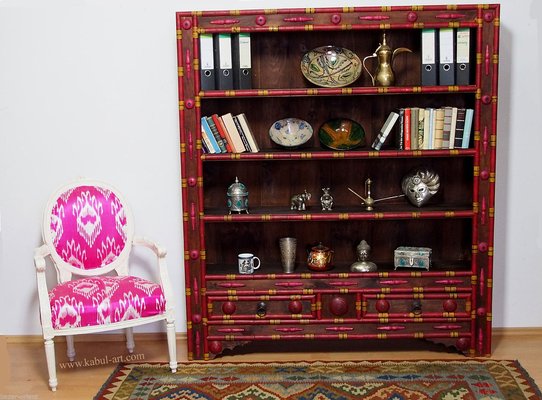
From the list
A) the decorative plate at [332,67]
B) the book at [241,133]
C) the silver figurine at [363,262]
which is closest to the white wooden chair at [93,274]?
the book at [241,133]

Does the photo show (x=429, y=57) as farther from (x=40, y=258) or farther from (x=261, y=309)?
(x=40, y=258)

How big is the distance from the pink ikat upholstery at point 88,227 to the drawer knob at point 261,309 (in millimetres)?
773

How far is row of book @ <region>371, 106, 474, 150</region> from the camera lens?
3.60 metres

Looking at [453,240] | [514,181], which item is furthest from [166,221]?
[514,181]

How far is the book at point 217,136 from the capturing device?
363 cm

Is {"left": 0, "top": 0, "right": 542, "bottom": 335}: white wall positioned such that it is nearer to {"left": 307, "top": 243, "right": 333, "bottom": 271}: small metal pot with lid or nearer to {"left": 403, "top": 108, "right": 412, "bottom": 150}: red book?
{"left": 403, "top": 108, "right": 412, "bottom": 150}: red book

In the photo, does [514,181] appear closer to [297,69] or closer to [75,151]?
[297,69]

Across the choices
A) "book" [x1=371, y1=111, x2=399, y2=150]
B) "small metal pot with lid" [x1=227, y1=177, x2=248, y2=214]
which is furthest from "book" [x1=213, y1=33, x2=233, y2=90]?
"book" [x1=371, y1=111, x2=399, y2=150]

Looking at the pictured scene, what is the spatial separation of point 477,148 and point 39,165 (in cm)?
230

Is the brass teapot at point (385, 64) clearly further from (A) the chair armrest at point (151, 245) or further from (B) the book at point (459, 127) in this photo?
(A) the chair armrest at point (151, 245)

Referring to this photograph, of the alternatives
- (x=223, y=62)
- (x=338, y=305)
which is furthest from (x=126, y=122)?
(x=338, y=305)

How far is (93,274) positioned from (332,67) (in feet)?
5.25

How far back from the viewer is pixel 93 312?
10.9 feet

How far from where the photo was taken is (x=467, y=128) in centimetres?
360
